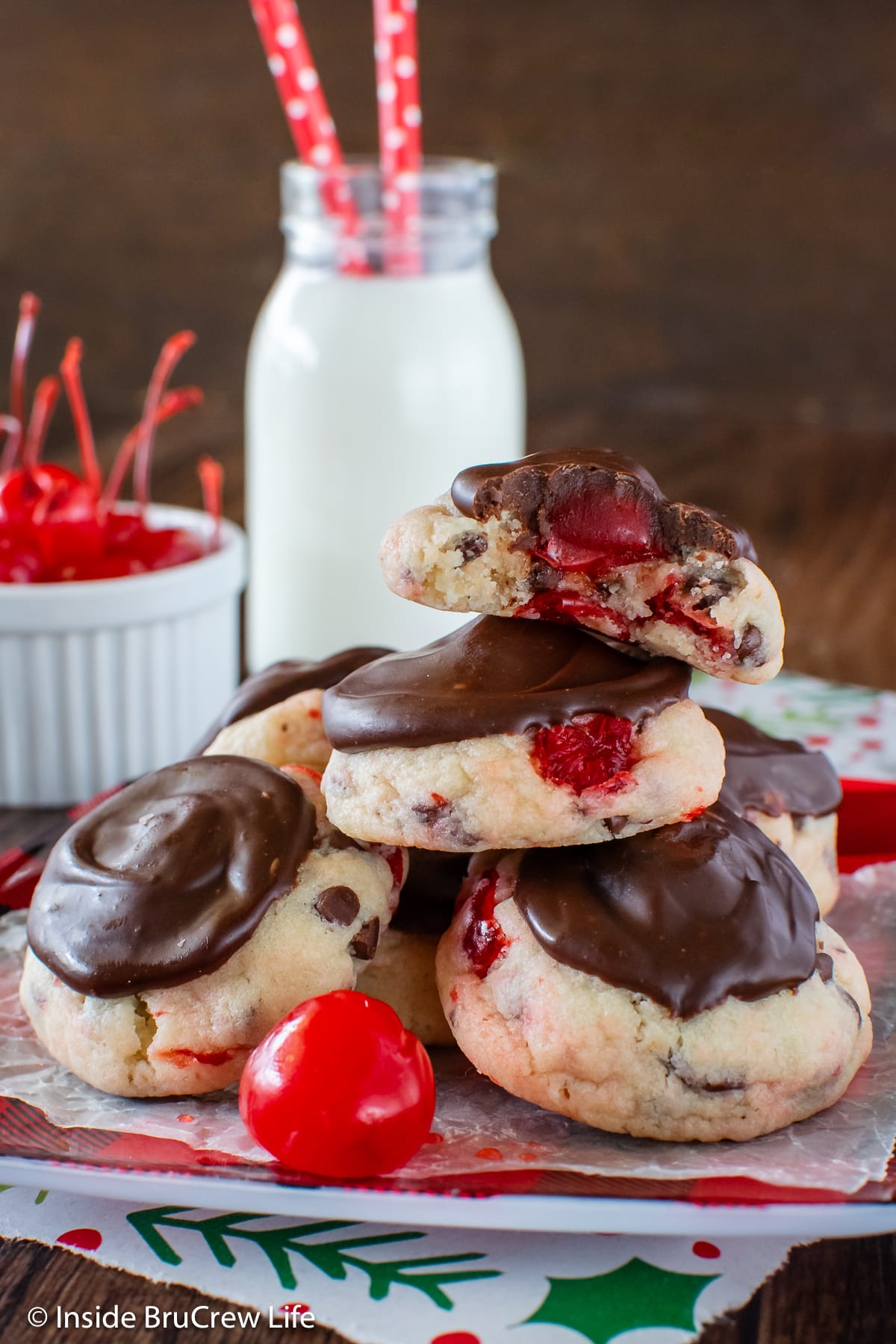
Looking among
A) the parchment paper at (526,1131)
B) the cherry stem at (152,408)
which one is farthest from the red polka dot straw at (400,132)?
the parchment paper at (526,1131)

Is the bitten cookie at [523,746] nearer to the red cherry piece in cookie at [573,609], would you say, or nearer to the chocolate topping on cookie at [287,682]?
the red cherry piece in cookie at [573,609]

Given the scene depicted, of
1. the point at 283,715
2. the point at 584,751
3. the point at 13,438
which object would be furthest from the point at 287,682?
the point at 13,438

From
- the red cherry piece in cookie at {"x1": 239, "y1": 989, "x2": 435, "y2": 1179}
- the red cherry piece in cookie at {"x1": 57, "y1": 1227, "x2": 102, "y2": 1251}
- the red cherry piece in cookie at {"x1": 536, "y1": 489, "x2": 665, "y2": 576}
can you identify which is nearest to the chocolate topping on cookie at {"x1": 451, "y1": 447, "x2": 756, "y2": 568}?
the red cherry piece in cookie at {"x1": 536, "y1": 489, "x2": 665, "y2": 576}

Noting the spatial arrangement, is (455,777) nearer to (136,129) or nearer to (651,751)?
(651,751)

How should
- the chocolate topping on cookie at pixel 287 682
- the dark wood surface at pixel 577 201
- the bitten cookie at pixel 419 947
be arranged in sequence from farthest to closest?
1. the dark wood surface at pixel 577 201
2. the chocolate topping on cookie at pixel 287 682
3. the bitten cookie at pixel 419 947

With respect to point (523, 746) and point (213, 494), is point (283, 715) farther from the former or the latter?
point (213, 494)

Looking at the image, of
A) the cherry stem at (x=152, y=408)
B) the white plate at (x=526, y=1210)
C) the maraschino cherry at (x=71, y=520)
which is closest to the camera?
the white plate at (x=526, y=1210)
